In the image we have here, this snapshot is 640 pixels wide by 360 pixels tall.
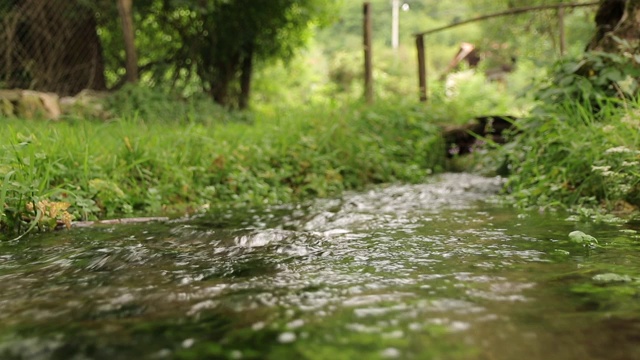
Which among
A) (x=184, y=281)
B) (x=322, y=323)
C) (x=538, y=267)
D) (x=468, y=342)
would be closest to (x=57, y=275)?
(x=184, y=281)

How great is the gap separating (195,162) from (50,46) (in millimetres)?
5583

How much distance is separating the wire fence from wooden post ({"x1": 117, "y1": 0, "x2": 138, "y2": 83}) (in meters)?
0.91

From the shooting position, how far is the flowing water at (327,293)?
120cm

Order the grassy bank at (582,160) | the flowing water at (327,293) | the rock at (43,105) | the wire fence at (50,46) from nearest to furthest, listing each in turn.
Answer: the flowing water at (327,293) < the grassy bank at (582,160) < the rock at (43,105) < the wire fence at (50,46)

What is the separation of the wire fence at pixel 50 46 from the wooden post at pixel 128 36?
906mm

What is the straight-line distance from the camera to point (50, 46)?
846 centimetres

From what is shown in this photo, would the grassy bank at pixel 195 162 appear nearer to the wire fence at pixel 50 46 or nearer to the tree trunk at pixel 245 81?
the wire fence at pixel 50 46

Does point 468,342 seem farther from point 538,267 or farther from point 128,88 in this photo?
point 128,88

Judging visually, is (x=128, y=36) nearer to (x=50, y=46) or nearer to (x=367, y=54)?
(x=50, y=46)

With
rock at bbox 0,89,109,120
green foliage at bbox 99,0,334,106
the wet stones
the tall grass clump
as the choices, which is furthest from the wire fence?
the tall grass clump

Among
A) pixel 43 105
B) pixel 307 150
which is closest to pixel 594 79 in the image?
pixel 307 150

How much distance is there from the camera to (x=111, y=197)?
3463mm

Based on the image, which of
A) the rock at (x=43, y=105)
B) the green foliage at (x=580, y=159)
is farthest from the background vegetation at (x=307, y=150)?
the rock at (x=43, y=105)

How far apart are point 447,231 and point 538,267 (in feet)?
2.68
